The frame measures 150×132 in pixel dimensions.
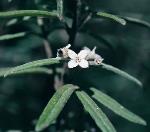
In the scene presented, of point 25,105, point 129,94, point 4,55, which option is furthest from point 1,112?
point 129,94

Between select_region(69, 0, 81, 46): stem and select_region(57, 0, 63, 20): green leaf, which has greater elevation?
select_region(57, 0, 63, 20): green leaf

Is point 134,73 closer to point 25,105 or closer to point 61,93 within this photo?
point 25,105

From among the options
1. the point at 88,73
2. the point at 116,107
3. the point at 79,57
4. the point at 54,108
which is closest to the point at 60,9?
the point at 79,57

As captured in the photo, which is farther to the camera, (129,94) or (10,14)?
(129,94)

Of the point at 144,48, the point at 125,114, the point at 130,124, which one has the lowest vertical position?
the point at 130,124

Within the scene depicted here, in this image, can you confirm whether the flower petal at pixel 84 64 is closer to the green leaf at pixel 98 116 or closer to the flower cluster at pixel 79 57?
the flower cluster at pixel 79 57

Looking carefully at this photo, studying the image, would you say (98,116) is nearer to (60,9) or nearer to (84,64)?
(84,64)

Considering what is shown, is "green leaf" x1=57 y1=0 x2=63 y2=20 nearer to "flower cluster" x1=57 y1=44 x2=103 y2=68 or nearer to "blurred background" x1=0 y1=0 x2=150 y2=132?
"flower cluster" x1=57 y1=44 x2=103 y2=68

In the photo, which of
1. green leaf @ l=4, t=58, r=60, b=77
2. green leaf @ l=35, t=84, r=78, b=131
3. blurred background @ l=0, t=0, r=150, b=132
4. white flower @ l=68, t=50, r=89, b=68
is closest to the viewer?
green leaf @ l=35, t=84, r=78, b=131

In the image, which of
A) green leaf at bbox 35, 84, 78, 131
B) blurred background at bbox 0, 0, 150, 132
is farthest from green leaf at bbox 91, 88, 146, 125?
blurred background at bbox 0, 0, 150, 132
